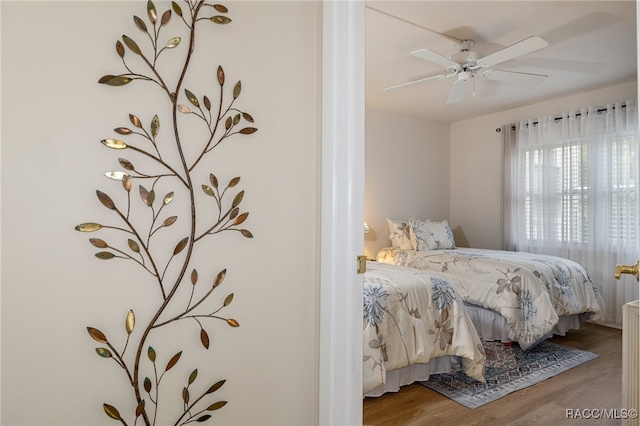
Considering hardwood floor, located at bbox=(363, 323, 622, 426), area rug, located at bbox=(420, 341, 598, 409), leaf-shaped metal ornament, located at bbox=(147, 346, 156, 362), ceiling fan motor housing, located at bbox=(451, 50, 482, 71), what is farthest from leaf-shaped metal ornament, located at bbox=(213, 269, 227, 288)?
ceiling fan motor housing, located at bbox=(451, 50, 482, 71)

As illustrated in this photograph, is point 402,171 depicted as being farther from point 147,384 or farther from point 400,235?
point 147,384

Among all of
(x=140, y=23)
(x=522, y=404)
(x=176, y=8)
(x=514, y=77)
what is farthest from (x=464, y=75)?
(x=140, y=23)

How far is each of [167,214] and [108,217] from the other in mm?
145

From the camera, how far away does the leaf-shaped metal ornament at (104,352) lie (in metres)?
1.00

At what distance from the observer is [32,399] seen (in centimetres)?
93

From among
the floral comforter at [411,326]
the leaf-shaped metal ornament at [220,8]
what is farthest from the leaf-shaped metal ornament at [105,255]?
the floral comforter at [411,326]

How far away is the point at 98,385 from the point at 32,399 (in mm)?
136

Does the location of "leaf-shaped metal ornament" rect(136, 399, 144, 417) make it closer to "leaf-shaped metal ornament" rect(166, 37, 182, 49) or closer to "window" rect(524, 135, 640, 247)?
"leaf-shaped metal ornament" rect(166, 37, 182, 49)

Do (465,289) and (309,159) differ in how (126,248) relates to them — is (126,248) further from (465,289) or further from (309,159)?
(465,289)

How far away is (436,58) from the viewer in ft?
9.02

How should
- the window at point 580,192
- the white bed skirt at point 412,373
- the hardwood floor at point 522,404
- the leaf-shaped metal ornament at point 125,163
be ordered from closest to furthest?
the leaf-shaped metal ornament at point 125,163 → the hardwood floor at point 522,404 → the white bed skirt at point 412,373 → the window at point 580,192

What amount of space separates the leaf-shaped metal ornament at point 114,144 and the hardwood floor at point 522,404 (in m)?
1.93

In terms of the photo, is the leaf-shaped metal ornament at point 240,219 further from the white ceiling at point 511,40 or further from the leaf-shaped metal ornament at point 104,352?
the white ceiling at point 511,40

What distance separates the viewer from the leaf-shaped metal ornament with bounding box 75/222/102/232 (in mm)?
979
